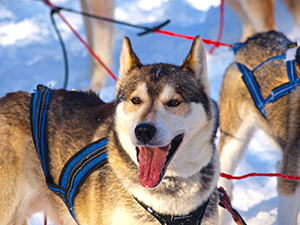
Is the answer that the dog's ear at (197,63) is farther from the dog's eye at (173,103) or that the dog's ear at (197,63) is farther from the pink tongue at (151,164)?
the pink tongue at (151,164)

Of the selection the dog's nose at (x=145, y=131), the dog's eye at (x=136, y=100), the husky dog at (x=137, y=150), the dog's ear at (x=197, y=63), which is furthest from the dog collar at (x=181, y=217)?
the dog's ear at (x=197, y=63)

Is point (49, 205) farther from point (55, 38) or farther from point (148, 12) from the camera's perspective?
point (148, 12)

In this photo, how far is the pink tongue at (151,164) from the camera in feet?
5.54

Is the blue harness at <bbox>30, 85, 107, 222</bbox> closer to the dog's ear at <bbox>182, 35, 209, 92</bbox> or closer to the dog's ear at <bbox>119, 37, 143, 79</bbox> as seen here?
the dog's ear at <bbox>119, 37, 143, 79</bbox>

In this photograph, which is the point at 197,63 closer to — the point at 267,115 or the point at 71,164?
the point at 71,164

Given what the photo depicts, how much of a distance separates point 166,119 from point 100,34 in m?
3.85

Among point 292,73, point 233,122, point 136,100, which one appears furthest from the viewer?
point 233,122

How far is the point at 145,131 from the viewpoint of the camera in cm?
162

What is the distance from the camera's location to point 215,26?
709 cm

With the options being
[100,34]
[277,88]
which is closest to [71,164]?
[277,88]

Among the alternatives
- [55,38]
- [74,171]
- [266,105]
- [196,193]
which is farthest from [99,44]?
[196,193]

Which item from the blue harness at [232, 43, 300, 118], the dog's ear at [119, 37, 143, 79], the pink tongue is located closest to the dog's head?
the pink tongue

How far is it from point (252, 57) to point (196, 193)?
1.70 metres

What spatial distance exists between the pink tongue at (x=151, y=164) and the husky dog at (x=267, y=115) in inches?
55.8
